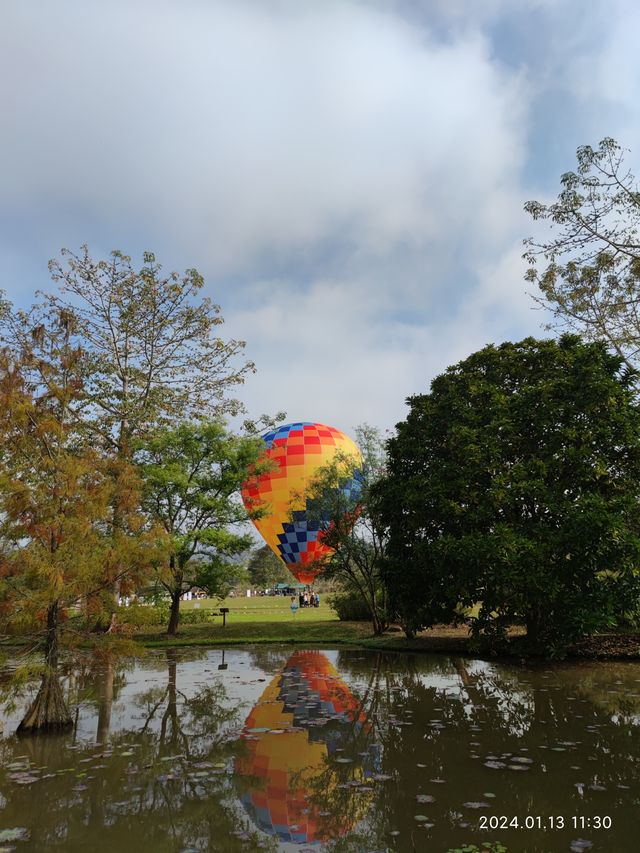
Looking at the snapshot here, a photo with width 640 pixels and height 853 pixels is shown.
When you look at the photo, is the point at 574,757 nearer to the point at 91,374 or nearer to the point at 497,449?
the point at 497,449

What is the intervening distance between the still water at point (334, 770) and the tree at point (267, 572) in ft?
Result: 245

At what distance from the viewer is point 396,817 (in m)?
4.64

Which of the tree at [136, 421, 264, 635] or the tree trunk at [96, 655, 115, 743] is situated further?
the tree at [136, 421, 264, 635]

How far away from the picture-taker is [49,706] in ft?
26.5

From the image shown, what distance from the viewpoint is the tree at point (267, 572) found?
3307 inches

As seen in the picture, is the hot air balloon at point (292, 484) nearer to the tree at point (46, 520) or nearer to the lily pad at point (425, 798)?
the tree at point (46, 520)

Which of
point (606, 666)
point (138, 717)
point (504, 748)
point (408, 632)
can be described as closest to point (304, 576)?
point (408, 632)

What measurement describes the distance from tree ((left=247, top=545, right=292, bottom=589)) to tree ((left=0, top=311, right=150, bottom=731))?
75175mm

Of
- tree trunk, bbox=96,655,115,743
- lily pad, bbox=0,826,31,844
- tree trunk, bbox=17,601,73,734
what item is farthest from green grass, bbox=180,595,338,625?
lily pad, bbox=0,826,31,844

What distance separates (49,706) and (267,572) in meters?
78.6

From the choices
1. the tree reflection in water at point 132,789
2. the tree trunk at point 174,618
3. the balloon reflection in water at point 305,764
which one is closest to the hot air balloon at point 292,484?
the tree trunk at point 174,618

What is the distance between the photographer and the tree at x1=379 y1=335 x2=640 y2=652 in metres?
11.9

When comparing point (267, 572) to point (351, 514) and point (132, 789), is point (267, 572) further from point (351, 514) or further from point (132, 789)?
point (132, 789)

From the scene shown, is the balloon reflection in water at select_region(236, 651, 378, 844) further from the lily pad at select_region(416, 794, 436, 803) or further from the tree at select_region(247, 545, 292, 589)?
the tree at select_region(247, 545, 292, 589)
